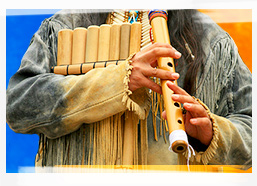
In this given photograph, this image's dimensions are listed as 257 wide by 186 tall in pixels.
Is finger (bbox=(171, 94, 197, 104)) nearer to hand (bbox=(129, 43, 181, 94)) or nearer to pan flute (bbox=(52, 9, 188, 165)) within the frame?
hand (bbox=(129, 43, 181, 94))

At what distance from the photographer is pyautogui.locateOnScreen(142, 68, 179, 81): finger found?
1313mm

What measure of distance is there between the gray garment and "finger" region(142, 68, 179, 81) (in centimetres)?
27

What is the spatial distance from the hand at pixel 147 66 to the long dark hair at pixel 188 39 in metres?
0.32

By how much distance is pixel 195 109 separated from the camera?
1295 mm

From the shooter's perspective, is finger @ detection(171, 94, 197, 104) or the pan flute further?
the pan flute

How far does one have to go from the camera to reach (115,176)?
1.38 meters

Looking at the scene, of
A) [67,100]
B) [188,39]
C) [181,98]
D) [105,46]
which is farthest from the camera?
[188,39]

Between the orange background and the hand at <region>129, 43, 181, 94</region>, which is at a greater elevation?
the orange background

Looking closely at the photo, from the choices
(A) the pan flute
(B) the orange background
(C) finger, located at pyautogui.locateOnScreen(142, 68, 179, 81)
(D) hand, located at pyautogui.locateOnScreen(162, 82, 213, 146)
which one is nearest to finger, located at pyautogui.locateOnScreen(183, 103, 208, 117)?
(D) hand, located at pyautogui.locateOnScreen(162, 82, 213, 146)

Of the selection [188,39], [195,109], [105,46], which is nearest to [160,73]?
[195,109]

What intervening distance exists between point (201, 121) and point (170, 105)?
0.12m

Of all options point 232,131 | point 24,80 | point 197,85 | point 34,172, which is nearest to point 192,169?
point 232,131

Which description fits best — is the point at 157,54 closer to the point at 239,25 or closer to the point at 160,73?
the point at 160,73

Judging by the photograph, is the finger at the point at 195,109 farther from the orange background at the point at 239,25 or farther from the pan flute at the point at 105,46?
the orange background at the point at 239,25
